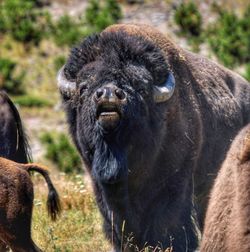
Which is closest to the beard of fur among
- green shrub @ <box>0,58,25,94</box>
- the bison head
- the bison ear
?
the bison head

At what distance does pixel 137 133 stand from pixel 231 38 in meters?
21.2

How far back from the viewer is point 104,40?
9797mm

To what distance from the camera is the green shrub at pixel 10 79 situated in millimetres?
30391

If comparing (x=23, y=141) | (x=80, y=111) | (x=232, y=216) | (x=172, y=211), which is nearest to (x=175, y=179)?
(x=172, y=211)

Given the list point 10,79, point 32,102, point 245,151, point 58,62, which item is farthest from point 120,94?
point 10,79

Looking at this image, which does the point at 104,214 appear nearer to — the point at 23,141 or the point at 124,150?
the point at 124,150

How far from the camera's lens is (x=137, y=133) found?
9469 millimetres

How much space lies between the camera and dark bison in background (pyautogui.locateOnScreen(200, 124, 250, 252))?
6012mm

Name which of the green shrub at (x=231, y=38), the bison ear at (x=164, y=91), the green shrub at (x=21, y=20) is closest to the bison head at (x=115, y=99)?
the bison ear at (x=164, y=91)

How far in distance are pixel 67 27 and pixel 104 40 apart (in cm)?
2334

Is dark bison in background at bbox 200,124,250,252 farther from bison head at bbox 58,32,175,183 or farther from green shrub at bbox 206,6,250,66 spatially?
green shrub at bbox 206,6,250,66

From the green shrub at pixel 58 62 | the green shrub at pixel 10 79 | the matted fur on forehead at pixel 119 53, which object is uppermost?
the matted fur on forehead at pixel 119 53

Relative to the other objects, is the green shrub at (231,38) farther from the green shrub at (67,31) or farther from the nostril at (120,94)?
the nostril at (120,94)

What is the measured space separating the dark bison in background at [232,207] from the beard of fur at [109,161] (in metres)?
2.49
